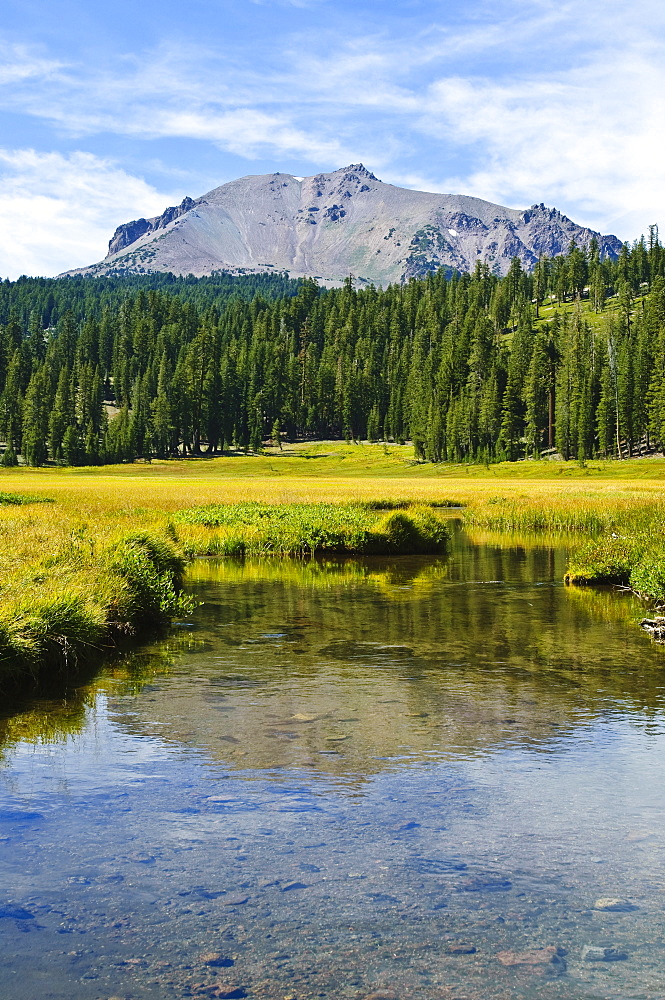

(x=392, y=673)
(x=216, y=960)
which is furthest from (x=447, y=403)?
(x=216, y=960)

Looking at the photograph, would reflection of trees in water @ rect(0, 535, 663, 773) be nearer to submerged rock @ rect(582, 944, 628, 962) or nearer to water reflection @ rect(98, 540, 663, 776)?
water reflection @ rect(98, 540, 663, 776)

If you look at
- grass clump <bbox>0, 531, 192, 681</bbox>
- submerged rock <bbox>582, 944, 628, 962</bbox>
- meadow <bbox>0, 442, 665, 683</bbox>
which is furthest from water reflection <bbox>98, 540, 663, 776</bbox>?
submerged rock <bbox>582, 944, 628, 962</bbox>

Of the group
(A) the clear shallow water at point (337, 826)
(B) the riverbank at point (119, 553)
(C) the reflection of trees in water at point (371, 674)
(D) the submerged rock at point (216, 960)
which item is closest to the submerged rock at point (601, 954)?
(A) the clear shallow water at point (337, 826)

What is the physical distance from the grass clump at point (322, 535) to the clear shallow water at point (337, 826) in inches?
764

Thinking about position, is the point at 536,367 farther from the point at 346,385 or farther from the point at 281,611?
the point at 281,611

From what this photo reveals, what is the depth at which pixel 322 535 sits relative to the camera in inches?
1503

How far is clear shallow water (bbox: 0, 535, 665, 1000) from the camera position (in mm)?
6609

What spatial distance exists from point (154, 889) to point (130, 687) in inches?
315

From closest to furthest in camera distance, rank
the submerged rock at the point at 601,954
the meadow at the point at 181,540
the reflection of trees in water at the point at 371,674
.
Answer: the submerged rock at the point at 601,954
the reflection of trees in water at the point at 371,674
the meadow at the point at 181,540

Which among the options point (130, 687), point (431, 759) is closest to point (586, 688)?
point (431, 759)

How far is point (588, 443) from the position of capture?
129 meters

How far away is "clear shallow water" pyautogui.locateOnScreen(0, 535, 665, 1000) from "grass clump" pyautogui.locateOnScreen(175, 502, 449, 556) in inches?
764

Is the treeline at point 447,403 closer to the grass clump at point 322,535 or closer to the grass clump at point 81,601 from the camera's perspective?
the grass clump at point 322,535

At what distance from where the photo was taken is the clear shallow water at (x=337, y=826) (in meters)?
6.61
